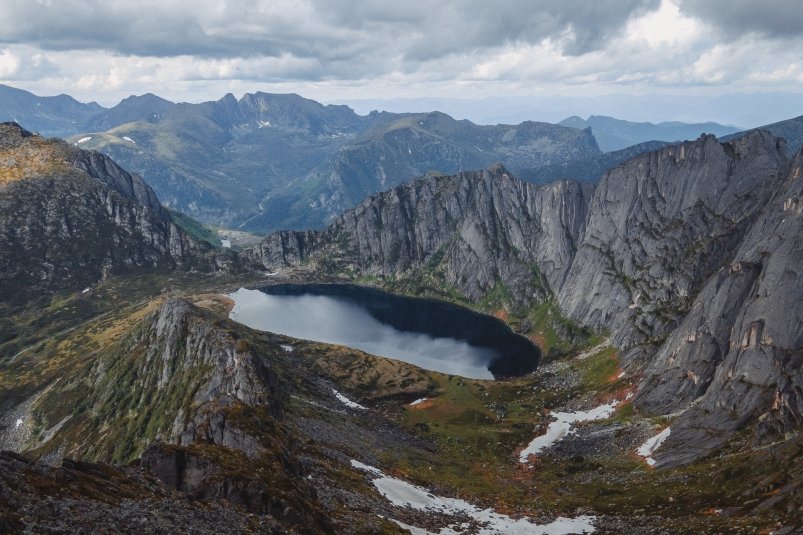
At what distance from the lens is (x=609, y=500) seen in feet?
280

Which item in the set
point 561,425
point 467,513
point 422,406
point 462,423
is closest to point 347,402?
point 422,406

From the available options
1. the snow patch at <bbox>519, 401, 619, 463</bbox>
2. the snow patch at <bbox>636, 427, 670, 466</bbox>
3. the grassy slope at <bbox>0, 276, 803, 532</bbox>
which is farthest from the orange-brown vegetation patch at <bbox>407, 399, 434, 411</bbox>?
the snow patch at <bbox>636, 427, 670, 466</bbox>

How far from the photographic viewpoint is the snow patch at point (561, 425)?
409ft

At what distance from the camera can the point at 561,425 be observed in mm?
136375

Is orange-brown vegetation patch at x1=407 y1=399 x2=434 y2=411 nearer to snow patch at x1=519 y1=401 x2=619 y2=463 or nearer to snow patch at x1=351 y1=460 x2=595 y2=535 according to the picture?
snow patch at x1=519 y1=401 x2=619 y2=463

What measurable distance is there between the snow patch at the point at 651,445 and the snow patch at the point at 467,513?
35.5m

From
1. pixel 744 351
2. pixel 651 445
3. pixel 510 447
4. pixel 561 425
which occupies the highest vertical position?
pixel 744 351

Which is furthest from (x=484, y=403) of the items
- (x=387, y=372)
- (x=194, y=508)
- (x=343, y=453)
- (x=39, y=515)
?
(x=39, y=515)

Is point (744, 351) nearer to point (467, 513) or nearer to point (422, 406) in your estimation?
point (467, 513)

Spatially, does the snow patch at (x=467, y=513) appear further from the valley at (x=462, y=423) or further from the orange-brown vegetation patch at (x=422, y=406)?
the orange-brown vegetation patch at (x=422, y=406)

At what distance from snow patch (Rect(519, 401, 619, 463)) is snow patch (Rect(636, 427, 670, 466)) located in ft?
65.7

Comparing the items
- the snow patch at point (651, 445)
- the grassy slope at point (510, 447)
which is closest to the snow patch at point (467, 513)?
the grassy slope at point (510, 447)

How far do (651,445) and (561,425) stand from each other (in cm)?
2739

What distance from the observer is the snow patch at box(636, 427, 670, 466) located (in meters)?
108
